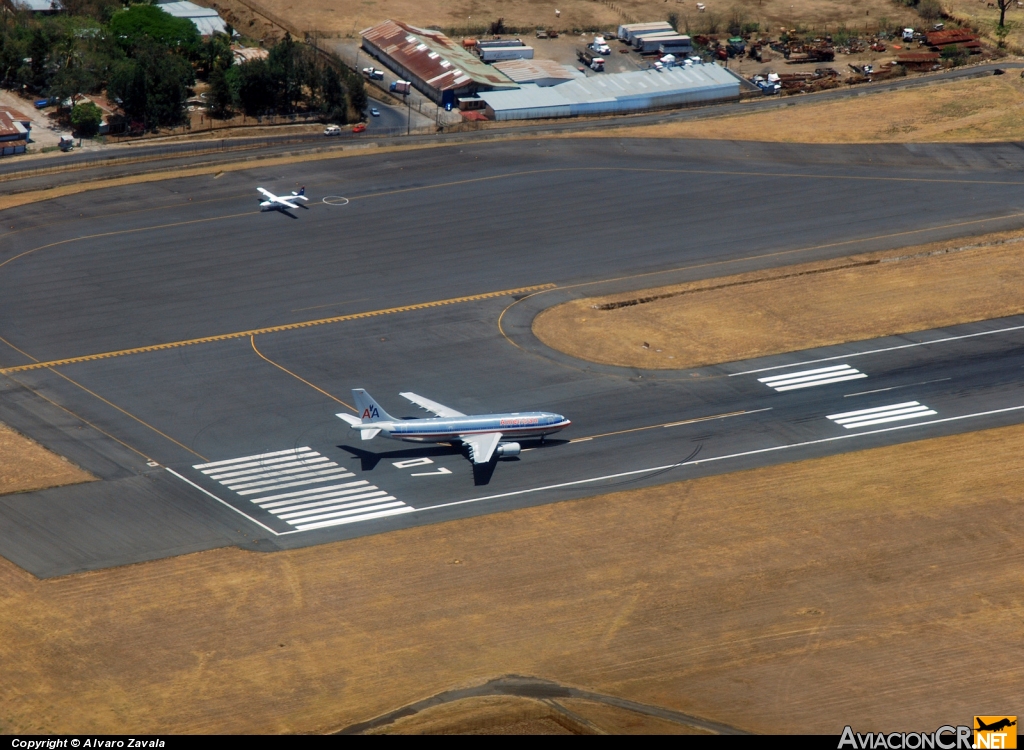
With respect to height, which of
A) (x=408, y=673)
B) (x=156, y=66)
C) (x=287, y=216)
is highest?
(x=156, y=66)

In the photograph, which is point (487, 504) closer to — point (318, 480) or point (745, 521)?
point (318, 480)

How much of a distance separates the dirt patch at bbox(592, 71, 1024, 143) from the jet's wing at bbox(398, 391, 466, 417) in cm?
8522

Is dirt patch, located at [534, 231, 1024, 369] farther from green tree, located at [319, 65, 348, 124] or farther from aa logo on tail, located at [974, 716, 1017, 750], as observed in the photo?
green tree, located at [319, 65, 348, 124]

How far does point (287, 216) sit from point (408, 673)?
297 feet

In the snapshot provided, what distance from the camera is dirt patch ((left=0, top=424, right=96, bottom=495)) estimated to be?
10438 cm

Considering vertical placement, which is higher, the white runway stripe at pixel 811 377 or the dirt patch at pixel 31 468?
the white runway stripe at pixel 811 377

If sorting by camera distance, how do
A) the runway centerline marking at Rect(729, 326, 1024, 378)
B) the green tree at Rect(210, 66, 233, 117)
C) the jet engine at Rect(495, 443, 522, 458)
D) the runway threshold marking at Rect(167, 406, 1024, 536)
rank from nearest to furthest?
the runway threshold marking at Rect(167, 406, 1024, 536), the jet engine at Rect(495, 443, 522, 458), the runway centerline marking at Rect(729, 326, 1024, 378), the green tree at Rect(210, 66, 233, 117)

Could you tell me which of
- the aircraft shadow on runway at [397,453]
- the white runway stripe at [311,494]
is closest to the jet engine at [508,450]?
the aircraft shadow on runway at [397,453]

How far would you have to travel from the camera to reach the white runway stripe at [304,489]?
101125mm

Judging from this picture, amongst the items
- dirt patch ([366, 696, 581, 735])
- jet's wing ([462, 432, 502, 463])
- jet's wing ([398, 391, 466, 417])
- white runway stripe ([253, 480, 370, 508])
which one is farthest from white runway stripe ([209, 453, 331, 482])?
dirt patch ([366, 696, 581, 735])

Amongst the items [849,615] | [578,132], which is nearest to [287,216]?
[578,132]

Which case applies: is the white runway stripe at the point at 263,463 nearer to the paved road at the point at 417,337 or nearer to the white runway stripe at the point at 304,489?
the white runway stripe at the point at 304,489

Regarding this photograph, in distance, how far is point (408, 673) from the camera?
273 feet

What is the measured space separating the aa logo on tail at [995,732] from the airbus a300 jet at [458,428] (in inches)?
1786
